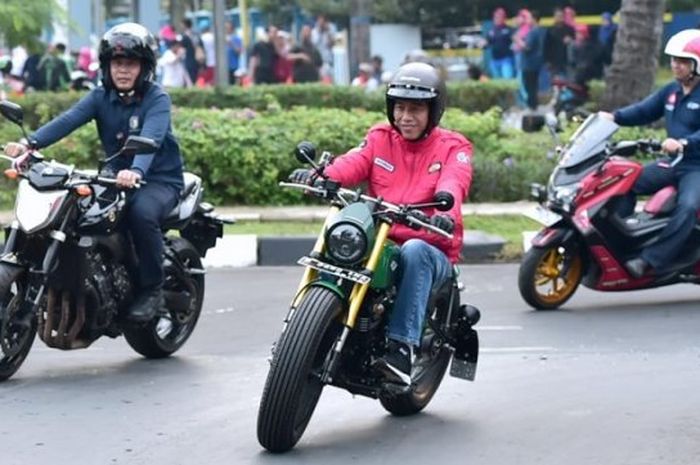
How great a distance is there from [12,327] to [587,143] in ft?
15.7

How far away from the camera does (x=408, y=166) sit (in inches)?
314

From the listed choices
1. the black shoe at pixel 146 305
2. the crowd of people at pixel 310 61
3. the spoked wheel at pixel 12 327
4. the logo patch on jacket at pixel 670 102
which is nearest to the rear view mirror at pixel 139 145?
the spoked wheel at pixel 12 327

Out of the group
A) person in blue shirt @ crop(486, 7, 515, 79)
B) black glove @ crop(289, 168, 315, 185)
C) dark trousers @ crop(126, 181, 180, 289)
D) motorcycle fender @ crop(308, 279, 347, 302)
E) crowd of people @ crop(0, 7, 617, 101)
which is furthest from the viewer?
person in blue shirt @ crop(486, 7, 515, 79)

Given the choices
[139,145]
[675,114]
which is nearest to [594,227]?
[675,114]

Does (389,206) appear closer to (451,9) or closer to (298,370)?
(298,370)

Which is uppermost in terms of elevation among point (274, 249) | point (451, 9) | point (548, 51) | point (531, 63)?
point (451, 9)

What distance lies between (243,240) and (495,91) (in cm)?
1093

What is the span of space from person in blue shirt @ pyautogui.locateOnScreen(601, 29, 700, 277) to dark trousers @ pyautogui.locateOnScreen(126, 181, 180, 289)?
3834 millimetres

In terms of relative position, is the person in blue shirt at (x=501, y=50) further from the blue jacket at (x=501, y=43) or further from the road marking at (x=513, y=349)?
the road marking at (x=513, y=349)

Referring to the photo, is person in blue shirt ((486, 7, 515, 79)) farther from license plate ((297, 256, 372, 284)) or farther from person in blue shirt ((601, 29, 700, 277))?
license plate ((297, 256, 372, 284))

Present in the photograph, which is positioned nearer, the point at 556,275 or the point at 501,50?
the point at 556,275

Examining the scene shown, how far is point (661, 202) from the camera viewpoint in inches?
474

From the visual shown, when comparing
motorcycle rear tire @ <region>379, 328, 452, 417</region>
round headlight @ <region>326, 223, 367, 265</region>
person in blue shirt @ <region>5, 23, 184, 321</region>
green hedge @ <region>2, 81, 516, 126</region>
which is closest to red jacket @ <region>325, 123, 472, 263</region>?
motorcycle rear tire @ <region>379, 328, 452, 417</region>

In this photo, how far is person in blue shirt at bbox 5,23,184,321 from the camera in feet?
30.0
